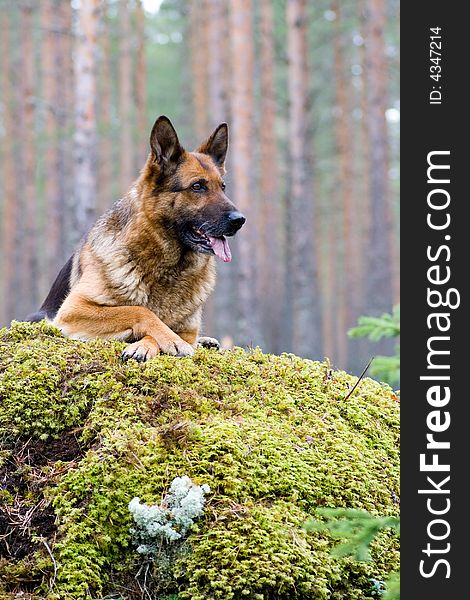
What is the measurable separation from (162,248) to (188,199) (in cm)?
43

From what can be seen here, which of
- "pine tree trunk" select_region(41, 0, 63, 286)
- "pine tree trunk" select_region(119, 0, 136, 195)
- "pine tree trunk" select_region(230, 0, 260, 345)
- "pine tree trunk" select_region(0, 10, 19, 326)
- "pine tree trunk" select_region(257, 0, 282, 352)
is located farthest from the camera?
"pine tree trunk" select_region(119, 0, 136, 195)

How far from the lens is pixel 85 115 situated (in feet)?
45.9

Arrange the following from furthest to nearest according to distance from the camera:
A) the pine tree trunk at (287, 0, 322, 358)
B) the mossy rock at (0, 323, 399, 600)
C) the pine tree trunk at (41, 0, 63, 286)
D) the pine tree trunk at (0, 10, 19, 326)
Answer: the pine tree trunk at (0, 10, 19, 326)
the pine tree trunk at (41, 0, 63, 286)
the pine tree trunk at (287, 0, 322, 358)
the mossy rock at (0, 323, 399, 600)

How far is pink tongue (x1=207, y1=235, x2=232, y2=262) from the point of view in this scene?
17.2ft

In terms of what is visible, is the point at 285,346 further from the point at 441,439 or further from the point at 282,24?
the point at 441,439

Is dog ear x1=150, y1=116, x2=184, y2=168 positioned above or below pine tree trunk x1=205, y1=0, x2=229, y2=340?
below

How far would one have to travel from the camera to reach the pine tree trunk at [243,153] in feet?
54.5

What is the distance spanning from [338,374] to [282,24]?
25703 mm

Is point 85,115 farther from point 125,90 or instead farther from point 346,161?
point 346,161

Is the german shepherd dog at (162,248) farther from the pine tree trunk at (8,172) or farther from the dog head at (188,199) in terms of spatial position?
the pine tree trunk at (8,172)

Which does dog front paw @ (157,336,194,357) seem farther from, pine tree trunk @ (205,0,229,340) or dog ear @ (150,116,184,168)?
pine tree trunk @ (205,0,229,340)

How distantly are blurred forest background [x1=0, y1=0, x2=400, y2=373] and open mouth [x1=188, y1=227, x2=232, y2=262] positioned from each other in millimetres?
8710

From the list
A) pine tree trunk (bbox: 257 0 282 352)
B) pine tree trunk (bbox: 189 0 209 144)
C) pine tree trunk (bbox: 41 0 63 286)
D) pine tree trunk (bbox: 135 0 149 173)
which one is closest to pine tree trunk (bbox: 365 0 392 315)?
pine tree trunk (bbox: 257 0 282 352)

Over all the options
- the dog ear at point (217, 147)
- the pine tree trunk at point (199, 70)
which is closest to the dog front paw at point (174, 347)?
the dog ear at point (217, 147)
